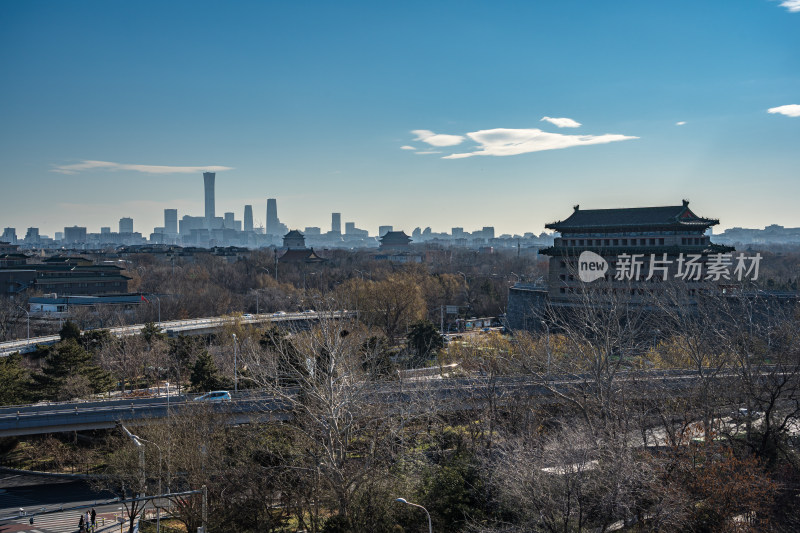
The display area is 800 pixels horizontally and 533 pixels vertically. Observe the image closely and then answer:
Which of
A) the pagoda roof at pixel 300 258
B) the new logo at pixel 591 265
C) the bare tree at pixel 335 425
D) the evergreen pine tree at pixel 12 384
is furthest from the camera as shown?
the pagoda roof at pixel 300 258

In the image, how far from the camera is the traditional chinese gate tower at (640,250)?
3328 cm

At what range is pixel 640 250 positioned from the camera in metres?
34.2

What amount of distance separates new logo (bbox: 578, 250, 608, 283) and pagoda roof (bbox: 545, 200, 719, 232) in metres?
1.66

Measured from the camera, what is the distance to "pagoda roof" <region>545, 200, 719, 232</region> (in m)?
33.5

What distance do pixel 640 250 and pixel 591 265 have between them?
103 inches

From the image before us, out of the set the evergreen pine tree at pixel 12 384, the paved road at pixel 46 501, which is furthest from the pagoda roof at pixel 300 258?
the paved road at pixel 46 501

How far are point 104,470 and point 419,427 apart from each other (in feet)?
29.2

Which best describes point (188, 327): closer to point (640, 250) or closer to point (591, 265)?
point (591, 265)

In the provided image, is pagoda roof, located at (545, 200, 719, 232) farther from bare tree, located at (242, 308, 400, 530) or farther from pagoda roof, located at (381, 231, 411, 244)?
pagoda roof, located at (381, 231, 411, 244)

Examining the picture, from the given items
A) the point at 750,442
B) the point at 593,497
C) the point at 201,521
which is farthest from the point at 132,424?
the point at 750,442

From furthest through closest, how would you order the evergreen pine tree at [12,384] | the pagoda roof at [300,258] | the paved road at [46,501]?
1. the pagoda roof at [300,258]
2. the evergreen pine tree at [12,384]
3. the paved road at [46,501]

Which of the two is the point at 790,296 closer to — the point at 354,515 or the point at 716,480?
the point at 716,480

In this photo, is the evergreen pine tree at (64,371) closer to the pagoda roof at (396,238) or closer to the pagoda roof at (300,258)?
the pagoda roof at (300,258)

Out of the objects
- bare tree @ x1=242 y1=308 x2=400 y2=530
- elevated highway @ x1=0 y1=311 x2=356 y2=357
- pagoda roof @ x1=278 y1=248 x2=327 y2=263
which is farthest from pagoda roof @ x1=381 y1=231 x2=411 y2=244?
bare tree @ x1=242 y1=308 x2=400 y2=530
